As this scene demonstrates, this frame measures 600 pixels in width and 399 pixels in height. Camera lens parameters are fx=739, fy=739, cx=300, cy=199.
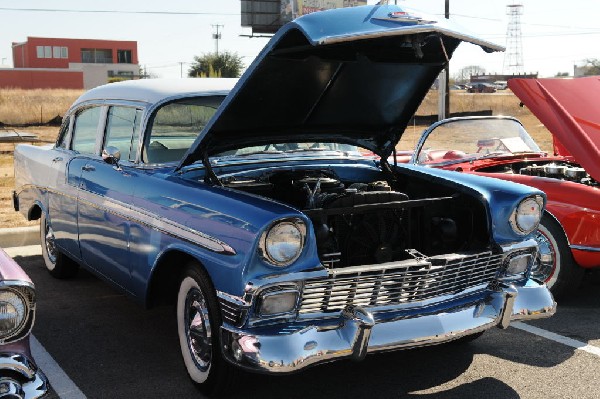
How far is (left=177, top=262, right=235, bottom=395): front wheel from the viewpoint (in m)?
3.34

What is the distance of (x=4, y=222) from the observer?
25.9 ft

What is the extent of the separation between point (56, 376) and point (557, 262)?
10.9 feet

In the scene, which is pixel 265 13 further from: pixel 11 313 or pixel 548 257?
pixel 11 313

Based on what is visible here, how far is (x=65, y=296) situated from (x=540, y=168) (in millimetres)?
3784

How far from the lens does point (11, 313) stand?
8.60 ft

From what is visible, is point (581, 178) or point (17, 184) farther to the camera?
point (17, 184)

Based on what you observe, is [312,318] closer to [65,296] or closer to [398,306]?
[398,306]

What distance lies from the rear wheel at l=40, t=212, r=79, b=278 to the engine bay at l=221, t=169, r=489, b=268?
7.10ft

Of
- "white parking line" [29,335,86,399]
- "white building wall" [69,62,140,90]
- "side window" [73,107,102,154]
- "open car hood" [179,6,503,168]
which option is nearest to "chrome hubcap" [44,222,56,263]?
"side window" [73,107,102,154]

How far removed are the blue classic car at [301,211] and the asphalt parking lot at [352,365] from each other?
33cm

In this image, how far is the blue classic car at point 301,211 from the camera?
3160 mm

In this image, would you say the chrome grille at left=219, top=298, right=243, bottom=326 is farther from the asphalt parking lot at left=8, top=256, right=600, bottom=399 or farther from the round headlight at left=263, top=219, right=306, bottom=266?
the asphalt parking lot at left=8, top=256, right=600, bottom=399

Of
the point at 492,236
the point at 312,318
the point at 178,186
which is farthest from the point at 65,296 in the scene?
the point at 492,236

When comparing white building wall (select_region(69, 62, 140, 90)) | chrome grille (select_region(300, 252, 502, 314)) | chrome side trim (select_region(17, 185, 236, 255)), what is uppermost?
white building wall (select_region(69, 62, 140, 90))
